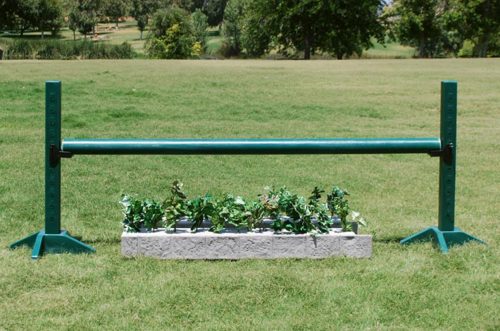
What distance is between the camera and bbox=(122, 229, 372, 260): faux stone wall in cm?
620

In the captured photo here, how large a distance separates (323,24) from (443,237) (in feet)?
203

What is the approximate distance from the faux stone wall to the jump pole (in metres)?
0.51

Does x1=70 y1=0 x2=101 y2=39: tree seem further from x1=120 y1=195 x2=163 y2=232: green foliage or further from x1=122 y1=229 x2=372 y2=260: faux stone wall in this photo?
x1=122 y1=229 x2=372 y2=260: faux stone wall

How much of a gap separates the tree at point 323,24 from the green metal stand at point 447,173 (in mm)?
60106

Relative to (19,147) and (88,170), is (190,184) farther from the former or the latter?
(19,147)

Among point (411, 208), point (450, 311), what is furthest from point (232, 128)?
point (450, 311)

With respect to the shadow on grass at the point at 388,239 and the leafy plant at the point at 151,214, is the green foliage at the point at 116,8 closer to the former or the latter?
the shadow on grass at the point at 388,239

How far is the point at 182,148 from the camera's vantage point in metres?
6.34

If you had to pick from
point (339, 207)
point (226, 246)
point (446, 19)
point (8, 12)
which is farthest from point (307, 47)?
point (226, 246)

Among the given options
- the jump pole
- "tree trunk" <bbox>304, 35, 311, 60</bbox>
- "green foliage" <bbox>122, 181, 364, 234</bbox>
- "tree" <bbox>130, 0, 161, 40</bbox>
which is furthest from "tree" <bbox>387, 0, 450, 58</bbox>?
"green foliage" <bbox>122, 181, 364, 234</bbox>

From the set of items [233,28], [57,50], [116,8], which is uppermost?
[116,8]

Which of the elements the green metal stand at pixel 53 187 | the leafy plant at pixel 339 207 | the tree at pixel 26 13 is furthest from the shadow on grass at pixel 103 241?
the tree at pixel 26 13

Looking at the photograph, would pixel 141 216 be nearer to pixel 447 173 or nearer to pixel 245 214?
pixel 245 214

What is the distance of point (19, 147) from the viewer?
13.3 metres
